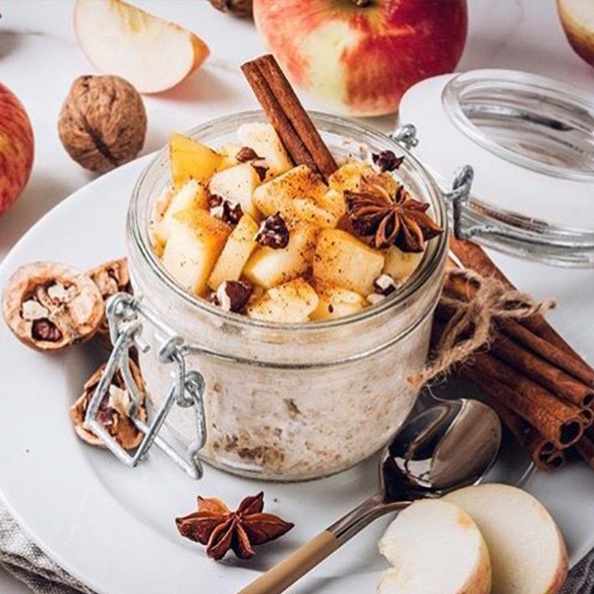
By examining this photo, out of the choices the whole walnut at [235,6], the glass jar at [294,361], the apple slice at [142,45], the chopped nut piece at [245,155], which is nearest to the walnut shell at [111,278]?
the glass jar at [294,361]

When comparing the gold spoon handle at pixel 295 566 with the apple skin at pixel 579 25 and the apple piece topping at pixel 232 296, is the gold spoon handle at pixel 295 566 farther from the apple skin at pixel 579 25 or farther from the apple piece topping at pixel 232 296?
the apple skin at pixel 579 25

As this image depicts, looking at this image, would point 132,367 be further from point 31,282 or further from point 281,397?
point 281,397

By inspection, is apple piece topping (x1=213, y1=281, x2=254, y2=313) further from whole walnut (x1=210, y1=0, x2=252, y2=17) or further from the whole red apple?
whole walnut (x1=210, y1=0, x2=252, y2=17)

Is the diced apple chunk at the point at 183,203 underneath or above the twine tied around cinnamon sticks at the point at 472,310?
above

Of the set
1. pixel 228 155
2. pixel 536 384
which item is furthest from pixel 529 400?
pixel 228 155

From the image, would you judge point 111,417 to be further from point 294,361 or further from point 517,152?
point 517,152

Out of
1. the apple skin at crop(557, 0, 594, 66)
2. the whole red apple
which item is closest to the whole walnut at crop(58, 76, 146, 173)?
the whole red apple

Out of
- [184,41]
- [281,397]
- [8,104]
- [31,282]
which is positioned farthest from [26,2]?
[281,397]
